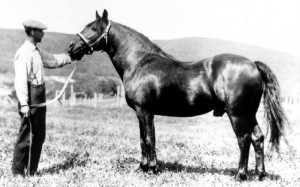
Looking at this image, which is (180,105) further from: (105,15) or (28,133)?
(28,133)

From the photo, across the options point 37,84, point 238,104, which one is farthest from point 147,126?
point 37,84

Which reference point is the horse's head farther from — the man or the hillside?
the hillside

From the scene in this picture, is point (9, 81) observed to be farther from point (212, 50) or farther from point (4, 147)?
point (4, 147)

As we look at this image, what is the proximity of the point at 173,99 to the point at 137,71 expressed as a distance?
883 millimetres

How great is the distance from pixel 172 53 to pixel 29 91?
5449cm

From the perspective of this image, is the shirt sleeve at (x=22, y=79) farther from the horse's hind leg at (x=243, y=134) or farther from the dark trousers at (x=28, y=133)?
the horse's hind leg at (x=243, y=134)

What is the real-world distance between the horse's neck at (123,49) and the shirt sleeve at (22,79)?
66.2 inches

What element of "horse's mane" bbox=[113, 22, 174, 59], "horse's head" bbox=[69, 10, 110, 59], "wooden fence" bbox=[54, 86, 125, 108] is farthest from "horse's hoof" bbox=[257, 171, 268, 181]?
"wooden fence" bbox=[54, 86, 125, 108]

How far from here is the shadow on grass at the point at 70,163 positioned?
6.59 metres

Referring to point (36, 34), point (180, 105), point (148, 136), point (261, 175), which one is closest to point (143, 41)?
point (180, 105)

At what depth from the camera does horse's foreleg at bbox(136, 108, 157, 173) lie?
6250 mm

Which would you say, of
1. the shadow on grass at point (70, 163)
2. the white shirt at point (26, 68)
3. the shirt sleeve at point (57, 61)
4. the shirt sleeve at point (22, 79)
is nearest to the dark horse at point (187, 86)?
the shirt sleeve at point (57, 61)

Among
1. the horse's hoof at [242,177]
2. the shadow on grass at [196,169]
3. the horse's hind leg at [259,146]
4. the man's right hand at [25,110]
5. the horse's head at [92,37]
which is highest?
the horse's head at [92,37]

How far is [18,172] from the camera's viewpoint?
19.5 ft
